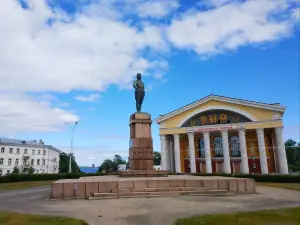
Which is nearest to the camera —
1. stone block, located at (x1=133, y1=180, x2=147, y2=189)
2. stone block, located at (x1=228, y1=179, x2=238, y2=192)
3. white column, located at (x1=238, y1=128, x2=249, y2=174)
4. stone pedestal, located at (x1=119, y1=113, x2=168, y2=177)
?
stone block, located at (x1=133, y1=180, x2=147, y2=189)

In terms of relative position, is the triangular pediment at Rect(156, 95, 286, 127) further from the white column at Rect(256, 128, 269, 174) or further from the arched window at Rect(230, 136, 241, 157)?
the arched window at Rect(230, 136, 241, 157)

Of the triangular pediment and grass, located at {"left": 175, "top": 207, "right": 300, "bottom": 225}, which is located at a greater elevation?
the triangular pediment

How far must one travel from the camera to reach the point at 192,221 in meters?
7.13

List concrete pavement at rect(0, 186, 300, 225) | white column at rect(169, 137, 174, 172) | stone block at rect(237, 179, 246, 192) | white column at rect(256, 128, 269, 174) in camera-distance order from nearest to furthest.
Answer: concrete pavement at rect(0, 186, 300, 225), stone block at rect(237, 179, 246, 192), white column at rect(256, 128, 269, 174), white column at rect(169, 137, 174, 172)

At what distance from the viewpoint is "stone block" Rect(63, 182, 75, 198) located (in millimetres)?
11883

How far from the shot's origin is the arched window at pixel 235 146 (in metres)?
45.0

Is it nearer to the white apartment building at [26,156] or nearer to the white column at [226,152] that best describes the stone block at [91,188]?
the white column at [226,152]

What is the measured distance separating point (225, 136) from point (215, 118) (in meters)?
3.76

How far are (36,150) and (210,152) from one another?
53.9m

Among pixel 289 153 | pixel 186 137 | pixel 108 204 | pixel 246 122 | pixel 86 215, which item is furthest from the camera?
pixel 289 153

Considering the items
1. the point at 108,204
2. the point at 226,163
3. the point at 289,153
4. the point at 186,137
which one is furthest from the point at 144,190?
the point at 289,153

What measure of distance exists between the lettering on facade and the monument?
2843 cm

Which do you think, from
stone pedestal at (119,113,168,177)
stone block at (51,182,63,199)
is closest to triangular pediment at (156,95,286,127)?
stone pedestal at (119,113,168,177)

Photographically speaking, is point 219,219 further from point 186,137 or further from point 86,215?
point 186,137
